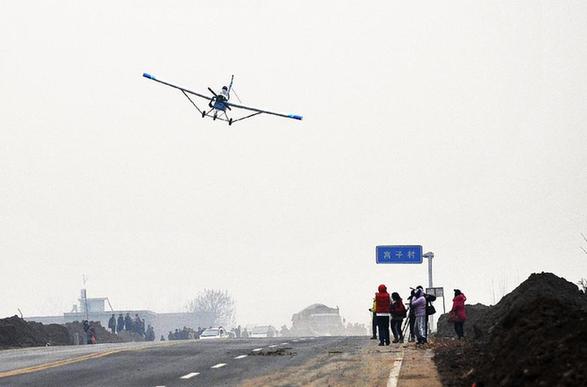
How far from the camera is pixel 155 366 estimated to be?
2412 cm

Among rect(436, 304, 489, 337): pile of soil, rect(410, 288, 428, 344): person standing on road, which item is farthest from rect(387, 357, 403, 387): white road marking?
rect(436, 304, 489, 337): pile of soil

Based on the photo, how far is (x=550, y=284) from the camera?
4081cm

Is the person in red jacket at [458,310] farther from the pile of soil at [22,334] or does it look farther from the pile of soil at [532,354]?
the pile of soil at [22,334]

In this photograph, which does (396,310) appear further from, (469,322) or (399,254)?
(399,254)

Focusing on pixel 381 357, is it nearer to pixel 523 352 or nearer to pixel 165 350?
pixel 165 350

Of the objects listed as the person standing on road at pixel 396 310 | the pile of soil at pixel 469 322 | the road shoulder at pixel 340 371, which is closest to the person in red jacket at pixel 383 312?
the person standing on road at pixel 396 310

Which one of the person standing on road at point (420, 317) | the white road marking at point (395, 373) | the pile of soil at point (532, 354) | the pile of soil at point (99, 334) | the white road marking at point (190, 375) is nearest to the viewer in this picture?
the pile of soil at point (532, 354)

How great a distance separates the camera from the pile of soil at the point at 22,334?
191 feet

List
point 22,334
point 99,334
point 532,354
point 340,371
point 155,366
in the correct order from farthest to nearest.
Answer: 1. point 99,334
2. point 22,334
3. point 155,366
4. point 340,371
5. point 532,354

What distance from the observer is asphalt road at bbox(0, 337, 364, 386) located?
2034cm

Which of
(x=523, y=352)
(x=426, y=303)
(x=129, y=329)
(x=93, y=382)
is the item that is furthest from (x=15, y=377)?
(x=129, y=329)

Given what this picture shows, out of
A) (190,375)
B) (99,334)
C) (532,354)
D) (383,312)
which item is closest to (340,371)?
(190,375)

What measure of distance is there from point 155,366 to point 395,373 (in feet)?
19.3

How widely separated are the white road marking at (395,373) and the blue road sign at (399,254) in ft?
137
